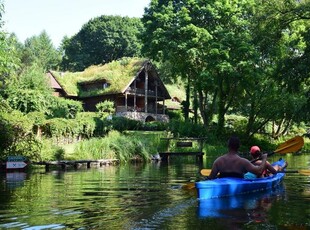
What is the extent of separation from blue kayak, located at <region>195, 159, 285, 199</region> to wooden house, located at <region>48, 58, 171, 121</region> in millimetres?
35780

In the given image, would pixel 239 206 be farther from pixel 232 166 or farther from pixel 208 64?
pixel 208 64

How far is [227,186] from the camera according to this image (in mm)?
9992

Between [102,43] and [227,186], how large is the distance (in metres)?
66.9

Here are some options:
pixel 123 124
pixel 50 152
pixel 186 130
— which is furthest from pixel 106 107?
pixel 50 152

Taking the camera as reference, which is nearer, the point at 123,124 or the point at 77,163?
the point at 77,163

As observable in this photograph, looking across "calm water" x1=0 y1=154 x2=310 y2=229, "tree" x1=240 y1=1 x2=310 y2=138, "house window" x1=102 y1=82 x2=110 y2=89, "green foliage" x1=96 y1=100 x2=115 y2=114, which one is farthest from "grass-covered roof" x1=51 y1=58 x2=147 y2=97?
"calm water" x1=0 y1=154 x2=310 y2=229

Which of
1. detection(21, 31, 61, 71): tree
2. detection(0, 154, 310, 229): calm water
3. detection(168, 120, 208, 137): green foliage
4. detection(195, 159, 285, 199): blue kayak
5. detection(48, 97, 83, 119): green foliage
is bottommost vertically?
detection(0, 154, 310, 229): calm water

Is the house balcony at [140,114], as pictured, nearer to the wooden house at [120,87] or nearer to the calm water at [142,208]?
the wooden house at [120,87]

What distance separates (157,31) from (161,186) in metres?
22.9

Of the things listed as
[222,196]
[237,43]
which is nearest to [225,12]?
[237,43]

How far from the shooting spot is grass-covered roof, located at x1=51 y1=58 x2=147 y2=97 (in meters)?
47.6

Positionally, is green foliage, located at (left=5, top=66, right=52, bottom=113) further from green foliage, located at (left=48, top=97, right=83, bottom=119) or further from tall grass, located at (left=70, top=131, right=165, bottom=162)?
tall grass, located at (left=70, top=131, right=165, bottom=162)

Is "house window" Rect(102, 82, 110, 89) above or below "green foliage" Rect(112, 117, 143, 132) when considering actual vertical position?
above

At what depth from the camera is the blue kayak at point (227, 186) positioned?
9582 mm
